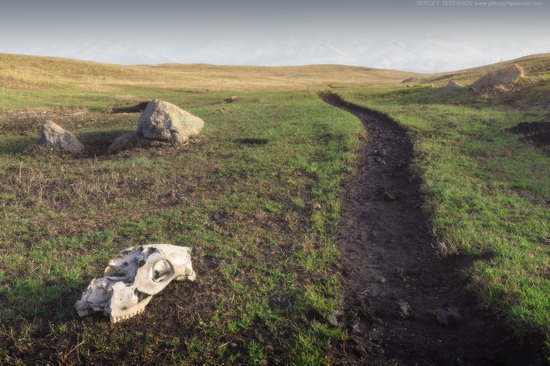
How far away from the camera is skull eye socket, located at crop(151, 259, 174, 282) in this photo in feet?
23.3

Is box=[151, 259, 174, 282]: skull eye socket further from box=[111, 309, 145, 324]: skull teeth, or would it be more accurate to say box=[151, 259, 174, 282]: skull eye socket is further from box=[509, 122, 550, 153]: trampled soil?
box=[509, 122, 550, 153]: trampled soil

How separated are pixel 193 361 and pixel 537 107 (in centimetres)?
3017

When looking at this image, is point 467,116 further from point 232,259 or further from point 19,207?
point 19,207

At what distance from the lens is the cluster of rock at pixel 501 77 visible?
118 ft

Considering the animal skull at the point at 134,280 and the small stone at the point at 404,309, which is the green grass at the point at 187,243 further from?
the small stone at the point at 404,309

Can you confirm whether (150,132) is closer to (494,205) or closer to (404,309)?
(494,205)

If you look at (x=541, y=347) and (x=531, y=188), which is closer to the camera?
(x=541, y=347)

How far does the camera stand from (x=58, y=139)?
18.4 m

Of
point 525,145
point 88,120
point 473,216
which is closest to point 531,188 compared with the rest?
point 473,216

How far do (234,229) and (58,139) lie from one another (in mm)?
12053

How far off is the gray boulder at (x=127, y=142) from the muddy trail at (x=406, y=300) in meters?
10.8

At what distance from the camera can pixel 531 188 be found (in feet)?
41.7

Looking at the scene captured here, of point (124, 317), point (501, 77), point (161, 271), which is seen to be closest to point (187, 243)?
point (161, 271)

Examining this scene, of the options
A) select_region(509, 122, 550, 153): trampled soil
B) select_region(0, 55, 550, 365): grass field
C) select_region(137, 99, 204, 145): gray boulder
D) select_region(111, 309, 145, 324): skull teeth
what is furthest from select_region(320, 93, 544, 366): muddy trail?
select_region(137, 99, 204, 145): gray boulder
